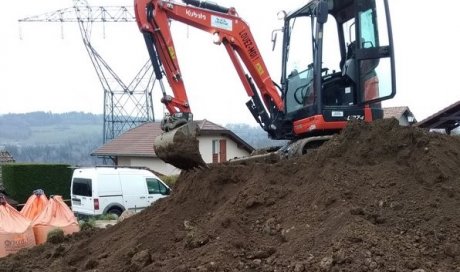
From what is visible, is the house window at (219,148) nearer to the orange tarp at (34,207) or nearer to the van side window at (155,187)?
the van side window at (155,187)

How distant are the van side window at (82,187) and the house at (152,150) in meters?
11.1

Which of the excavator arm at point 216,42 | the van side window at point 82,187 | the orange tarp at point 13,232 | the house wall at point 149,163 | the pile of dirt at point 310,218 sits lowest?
the house wall at point 149,163

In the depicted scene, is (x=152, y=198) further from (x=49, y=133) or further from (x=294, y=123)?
(x=49, y=133)

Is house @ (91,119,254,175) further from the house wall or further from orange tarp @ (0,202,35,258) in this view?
orange tarp @ (0,202,35,258)

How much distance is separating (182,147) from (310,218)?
2.34 m

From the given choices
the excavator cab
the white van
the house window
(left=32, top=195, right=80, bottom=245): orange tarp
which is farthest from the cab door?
the house window

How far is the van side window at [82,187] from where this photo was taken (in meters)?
17.0

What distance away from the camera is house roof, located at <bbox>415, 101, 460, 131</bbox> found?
1556 cm

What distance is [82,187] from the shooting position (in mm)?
17266

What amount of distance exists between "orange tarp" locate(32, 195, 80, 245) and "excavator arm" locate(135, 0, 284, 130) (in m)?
2.54

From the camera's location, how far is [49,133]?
151ft

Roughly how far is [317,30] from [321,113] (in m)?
1.18

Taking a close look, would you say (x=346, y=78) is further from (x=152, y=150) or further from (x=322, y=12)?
(x=152, y=150)

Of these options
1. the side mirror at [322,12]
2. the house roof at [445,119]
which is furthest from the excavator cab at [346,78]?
the house roof at [445,119]
